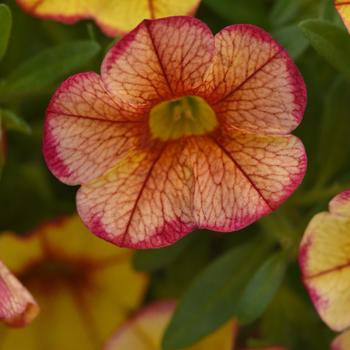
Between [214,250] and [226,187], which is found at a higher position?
[226,187]

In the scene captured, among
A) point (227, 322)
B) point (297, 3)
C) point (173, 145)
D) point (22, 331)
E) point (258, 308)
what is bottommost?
point (22, 331)

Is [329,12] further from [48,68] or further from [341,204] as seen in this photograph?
[48,68]

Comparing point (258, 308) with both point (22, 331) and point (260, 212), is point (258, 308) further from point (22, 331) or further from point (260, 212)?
point (22, 331)

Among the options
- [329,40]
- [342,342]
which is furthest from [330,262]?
[329,40]

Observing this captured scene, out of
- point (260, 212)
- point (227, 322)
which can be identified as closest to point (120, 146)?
point (260, 212)

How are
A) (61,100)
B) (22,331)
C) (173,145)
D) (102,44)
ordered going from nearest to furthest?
(61,100)
(173,145)
(102,44)
(22,331)

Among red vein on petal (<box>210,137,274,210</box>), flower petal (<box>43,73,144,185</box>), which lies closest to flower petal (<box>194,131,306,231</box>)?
red vein on petal (<box>210,137,274,210</box>)

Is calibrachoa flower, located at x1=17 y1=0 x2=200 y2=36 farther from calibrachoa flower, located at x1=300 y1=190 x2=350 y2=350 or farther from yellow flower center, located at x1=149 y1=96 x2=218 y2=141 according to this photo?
calibrachoa flower, located at x1=300 y1=190 x2=350 y2=350
